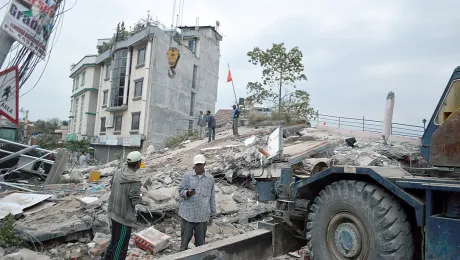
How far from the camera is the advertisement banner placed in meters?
5.80

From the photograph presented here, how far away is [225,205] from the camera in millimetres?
8023

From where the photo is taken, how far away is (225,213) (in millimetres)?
7785

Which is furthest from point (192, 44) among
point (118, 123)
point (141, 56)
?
point (118, 123)

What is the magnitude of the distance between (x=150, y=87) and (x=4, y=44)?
2054 centimetres

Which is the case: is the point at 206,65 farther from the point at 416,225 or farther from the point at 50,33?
the point at 416,225

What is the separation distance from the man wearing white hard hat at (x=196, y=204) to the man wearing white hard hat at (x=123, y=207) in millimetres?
714

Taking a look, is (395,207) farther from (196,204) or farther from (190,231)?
(190,231)

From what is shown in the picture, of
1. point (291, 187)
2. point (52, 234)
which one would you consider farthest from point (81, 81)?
Result: point (291, 187)

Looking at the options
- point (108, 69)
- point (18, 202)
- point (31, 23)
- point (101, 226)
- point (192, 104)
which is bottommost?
point (101, 226)

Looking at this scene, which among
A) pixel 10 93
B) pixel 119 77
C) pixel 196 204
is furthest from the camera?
pixel 119 77

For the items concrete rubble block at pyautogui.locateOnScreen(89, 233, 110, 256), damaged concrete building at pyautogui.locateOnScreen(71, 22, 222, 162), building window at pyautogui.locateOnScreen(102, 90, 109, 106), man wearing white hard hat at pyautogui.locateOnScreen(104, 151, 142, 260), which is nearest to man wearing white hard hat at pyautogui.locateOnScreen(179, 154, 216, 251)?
man wearing white hard hat at pyautogui.locateOnScreen(104, 151, 142, 260)

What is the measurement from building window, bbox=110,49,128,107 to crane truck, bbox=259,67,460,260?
2789 cm

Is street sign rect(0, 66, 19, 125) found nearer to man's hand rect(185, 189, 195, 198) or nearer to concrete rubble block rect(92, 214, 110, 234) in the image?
concrete rubble block rect(92, 214, 110, 234)

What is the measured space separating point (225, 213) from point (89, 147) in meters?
26.0
